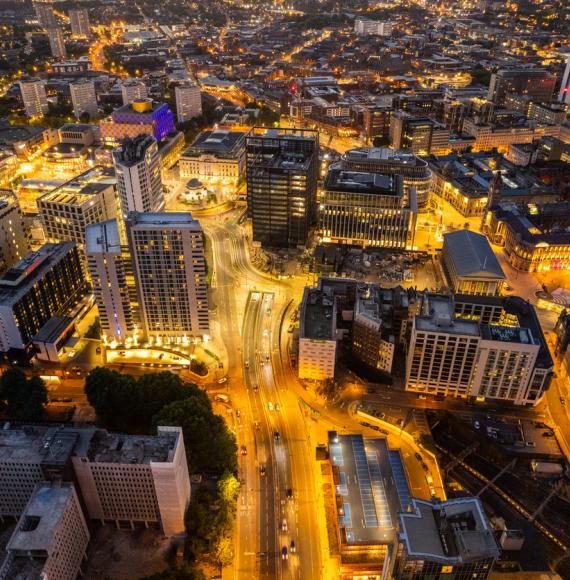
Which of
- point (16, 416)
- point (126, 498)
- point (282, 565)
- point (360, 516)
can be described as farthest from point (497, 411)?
point (16, 416)

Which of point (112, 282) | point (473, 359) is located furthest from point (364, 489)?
point (112, 282)

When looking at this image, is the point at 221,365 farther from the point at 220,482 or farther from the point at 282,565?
the point at 282,565

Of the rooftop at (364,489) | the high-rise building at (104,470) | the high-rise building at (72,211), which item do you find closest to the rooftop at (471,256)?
the rooftop at (364,489)

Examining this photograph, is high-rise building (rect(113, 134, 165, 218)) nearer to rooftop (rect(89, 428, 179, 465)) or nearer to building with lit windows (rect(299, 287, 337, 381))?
building with lit windows (rect(299, 287, 337, 381))

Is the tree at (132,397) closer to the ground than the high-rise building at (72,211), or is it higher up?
closer to the ground

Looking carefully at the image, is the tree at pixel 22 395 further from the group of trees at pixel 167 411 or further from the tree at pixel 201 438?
the tree at pixel 201 438

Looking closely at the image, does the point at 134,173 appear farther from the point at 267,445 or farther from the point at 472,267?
the point at 472,267
